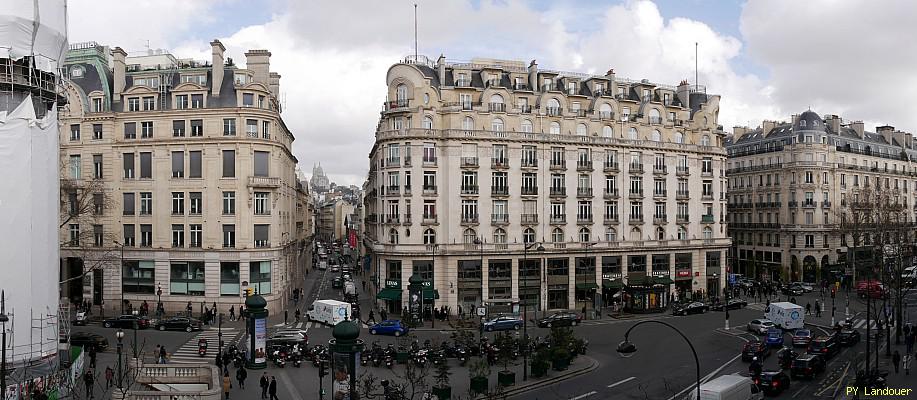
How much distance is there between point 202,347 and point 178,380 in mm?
9593

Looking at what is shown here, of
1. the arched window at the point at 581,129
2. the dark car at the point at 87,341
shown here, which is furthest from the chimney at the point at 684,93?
the dark car at the point at 87,341

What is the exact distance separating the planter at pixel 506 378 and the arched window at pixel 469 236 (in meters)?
27.7

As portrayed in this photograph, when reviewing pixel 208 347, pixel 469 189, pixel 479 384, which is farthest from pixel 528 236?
pixel 479 384

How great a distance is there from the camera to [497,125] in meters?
66.8

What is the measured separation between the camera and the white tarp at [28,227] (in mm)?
35825

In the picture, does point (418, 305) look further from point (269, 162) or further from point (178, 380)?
point (178, 380)

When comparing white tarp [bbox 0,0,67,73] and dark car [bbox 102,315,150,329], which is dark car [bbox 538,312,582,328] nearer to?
dark car [bbox 102,315,150,329]

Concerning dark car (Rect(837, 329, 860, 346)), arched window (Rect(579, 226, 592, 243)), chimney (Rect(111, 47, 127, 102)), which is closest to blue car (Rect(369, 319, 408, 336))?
arched window (Rect(579, 226, 592, 243))

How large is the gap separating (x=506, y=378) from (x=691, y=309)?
112ft

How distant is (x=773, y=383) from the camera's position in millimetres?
36219

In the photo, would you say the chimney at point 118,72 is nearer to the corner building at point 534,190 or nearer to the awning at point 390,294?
the corner building at point 534,190

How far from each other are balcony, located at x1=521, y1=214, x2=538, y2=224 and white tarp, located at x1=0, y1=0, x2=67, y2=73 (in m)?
40.7

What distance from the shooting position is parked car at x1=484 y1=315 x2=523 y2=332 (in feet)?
182

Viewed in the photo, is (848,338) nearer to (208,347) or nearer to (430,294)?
(430,294)
